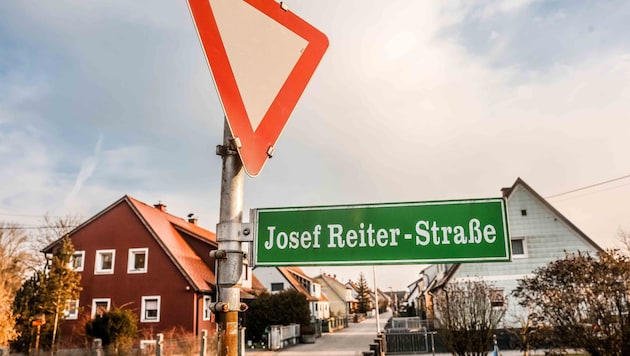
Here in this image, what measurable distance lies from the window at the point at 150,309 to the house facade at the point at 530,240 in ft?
51.8

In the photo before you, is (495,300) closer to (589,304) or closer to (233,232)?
(589,304)

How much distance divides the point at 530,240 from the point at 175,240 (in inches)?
815

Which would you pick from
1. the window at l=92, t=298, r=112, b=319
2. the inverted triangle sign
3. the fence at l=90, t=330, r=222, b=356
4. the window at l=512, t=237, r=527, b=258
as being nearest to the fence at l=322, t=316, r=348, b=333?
the window at l=92, t=298, r=112, b=319

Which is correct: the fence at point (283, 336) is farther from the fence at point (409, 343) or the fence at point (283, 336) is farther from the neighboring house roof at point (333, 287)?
the neighboring house roof at point (333, 287)

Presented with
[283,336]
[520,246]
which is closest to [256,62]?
[520,246]

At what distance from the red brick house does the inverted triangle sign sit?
2439cm

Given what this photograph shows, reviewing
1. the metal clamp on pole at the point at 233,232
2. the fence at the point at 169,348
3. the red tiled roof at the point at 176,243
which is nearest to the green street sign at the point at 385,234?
the metal clamp on pole at the point at 233,232

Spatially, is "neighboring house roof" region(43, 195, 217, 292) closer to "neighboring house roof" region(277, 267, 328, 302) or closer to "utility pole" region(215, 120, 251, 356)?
"neighboring house roof" region(277, 267, 328, 302)

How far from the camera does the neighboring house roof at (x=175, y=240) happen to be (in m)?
26.2

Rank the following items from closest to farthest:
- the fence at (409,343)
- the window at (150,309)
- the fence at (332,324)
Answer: the fence at (409,343) → the window at (150,309) → the fence at (332,324)

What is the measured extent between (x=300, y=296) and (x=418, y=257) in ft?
107

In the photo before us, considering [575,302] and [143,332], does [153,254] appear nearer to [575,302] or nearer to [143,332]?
[143,332]

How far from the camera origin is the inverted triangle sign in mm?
2152

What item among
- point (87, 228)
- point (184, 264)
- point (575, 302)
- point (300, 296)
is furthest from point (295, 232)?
point (300, 296)
